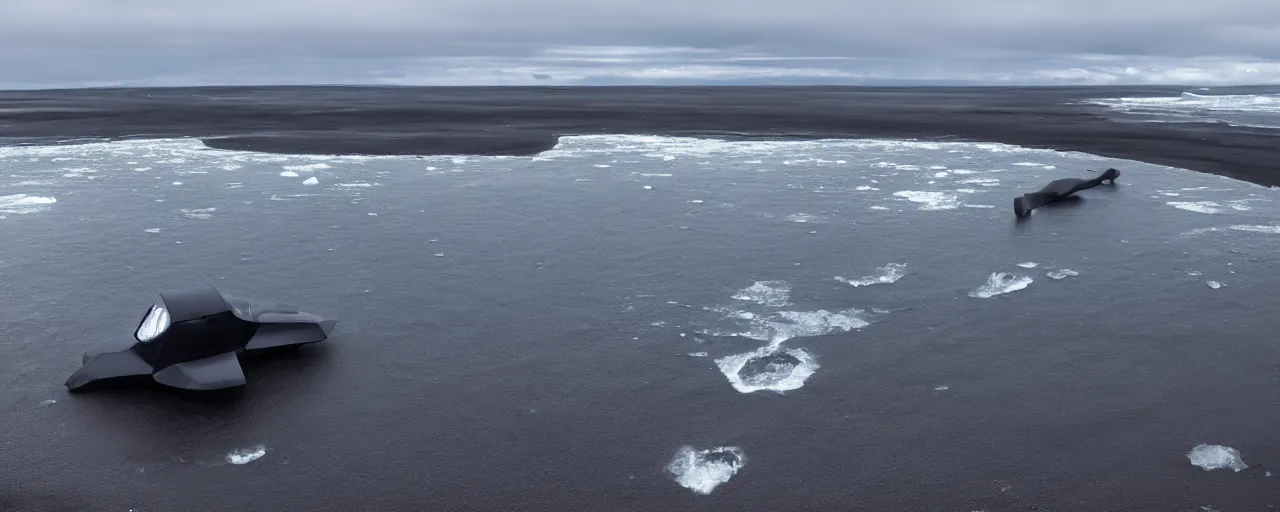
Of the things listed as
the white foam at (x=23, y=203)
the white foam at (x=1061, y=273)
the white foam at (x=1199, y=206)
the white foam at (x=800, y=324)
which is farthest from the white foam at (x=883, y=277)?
the white foam at (x=23, y=203)

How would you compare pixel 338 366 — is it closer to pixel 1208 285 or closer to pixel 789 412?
pixel 789 412

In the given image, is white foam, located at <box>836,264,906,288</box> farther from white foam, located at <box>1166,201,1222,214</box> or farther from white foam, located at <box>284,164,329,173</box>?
white foam, located at <box>284,164,329,173</box>

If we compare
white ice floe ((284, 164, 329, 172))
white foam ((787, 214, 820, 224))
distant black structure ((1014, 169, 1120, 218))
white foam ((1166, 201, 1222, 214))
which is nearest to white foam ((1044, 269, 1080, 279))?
distant black structure ((1014, 169, 1120, 218))

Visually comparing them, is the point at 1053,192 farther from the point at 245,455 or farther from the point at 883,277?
the point at 245,455

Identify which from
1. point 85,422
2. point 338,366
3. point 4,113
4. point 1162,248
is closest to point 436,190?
point 338,366

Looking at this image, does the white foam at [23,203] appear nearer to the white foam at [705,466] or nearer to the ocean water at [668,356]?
the ocean water at [668,356]

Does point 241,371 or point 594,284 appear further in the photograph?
point 594,284
